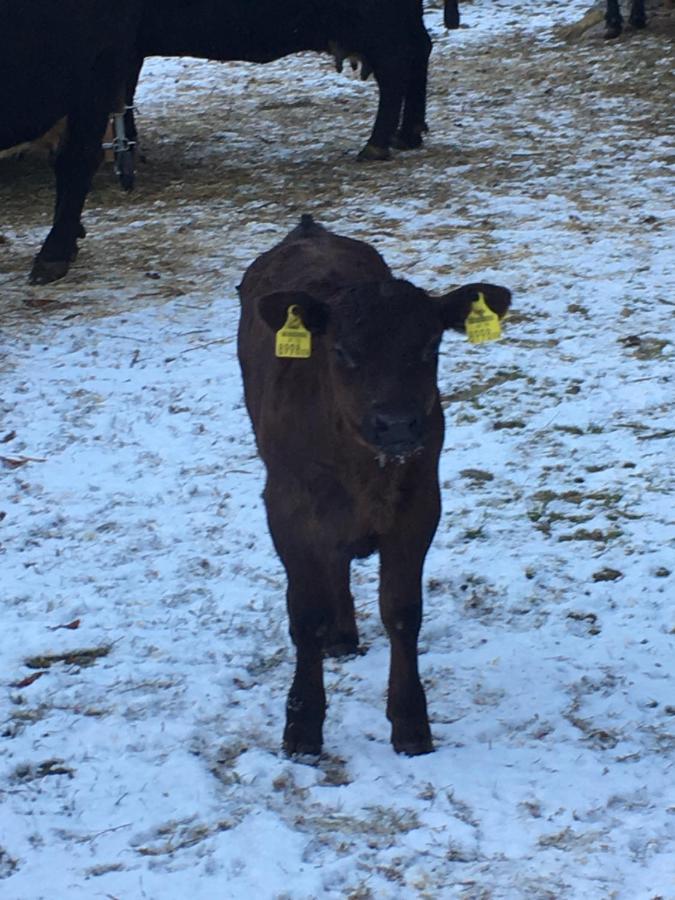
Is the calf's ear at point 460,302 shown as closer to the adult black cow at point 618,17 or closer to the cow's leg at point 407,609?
the cow's leg at point 407,609

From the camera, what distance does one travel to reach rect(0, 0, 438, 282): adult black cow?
821 centimetres

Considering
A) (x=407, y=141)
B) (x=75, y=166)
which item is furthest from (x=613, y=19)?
(x=75, y=166)

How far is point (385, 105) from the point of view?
10773 mm

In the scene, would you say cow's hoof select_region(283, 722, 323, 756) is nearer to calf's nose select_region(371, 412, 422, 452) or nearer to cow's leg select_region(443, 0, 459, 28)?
calf's nose select_region(371, 412, 422, 452)

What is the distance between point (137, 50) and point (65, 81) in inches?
99.2

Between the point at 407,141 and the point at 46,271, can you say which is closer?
the point at 46,271

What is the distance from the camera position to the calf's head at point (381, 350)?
3664mm

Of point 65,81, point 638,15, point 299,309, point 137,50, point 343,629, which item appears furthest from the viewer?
point 638,15

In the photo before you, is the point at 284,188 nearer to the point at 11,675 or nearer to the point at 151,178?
the point at 151,178

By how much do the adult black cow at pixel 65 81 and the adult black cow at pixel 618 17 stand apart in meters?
7.14

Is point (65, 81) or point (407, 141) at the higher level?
point (65, 81)

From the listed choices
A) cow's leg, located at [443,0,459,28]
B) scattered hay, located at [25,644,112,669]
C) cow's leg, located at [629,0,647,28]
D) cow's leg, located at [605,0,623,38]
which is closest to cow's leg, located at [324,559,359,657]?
scattered hay, located at [25,644,112,669]

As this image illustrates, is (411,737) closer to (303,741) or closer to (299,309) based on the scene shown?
(303,741)

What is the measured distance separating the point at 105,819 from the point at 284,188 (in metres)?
7.08
